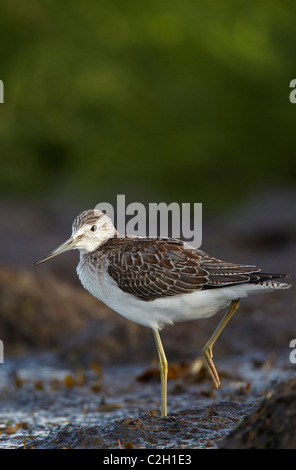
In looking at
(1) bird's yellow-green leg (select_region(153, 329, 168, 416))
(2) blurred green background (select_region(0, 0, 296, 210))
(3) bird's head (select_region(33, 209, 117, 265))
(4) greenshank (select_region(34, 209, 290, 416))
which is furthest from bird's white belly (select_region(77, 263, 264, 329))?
(2) blurred green background (select_region(0, 0, 296, 210))

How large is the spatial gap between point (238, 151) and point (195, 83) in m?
1.83

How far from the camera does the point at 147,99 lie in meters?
18.1

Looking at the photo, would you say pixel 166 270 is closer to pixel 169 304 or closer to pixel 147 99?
pixel 169 304

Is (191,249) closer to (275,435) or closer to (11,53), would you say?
(275,435)

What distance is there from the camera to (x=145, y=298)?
635cm

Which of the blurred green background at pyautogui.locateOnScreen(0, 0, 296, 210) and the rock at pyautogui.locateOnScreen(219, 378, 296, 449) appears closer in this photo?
the rock at pyautogui.locateOnScreen(219, 378, 296, 449)

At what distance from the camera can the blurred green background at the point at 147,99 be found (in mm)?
17781

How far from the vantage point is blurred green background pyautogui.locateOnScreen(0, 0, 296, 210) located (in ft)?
58.3

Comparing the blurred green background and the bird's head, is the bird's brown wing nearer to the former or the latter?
the bird's head

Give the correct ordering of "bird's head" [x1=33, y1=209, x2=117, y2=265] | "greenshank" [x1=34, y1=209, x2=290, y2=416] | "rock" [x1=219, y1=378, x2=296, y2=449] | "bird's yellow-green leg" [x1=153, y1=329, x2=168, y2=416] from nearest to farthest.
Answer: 1. "rock" [x1=219, y1=378, x2=296, y2=449]
2. "bird's yellow-green leg" [x1=153, y1=329, x2=168, y2=416]
3. "greenshank" [x1=34, y1=209, x2=290, y2=416]
4. "bird's head" [x1=33, y1=209, x2=117, y2=265]

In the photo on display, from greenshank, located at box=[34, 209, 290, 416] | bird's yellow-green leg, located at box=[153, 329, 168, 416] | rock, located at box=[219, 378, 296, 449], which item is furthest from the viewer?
greenshank, located at box=[34, 209, 290, 416]

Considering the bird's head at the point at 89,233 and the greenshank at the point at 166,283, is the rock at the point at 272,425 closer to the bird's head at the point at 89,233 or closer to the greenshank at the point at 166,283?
the greenshank at the point at 166,283

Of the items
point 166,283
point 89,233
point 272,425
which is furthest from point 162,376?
point 272,425

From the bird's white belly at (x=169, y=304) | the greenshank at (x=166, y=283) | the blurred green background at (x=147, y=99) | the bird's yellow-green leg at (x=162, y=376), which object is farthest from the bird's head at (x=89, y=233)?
the blurred green background at (x=147, y=99)
